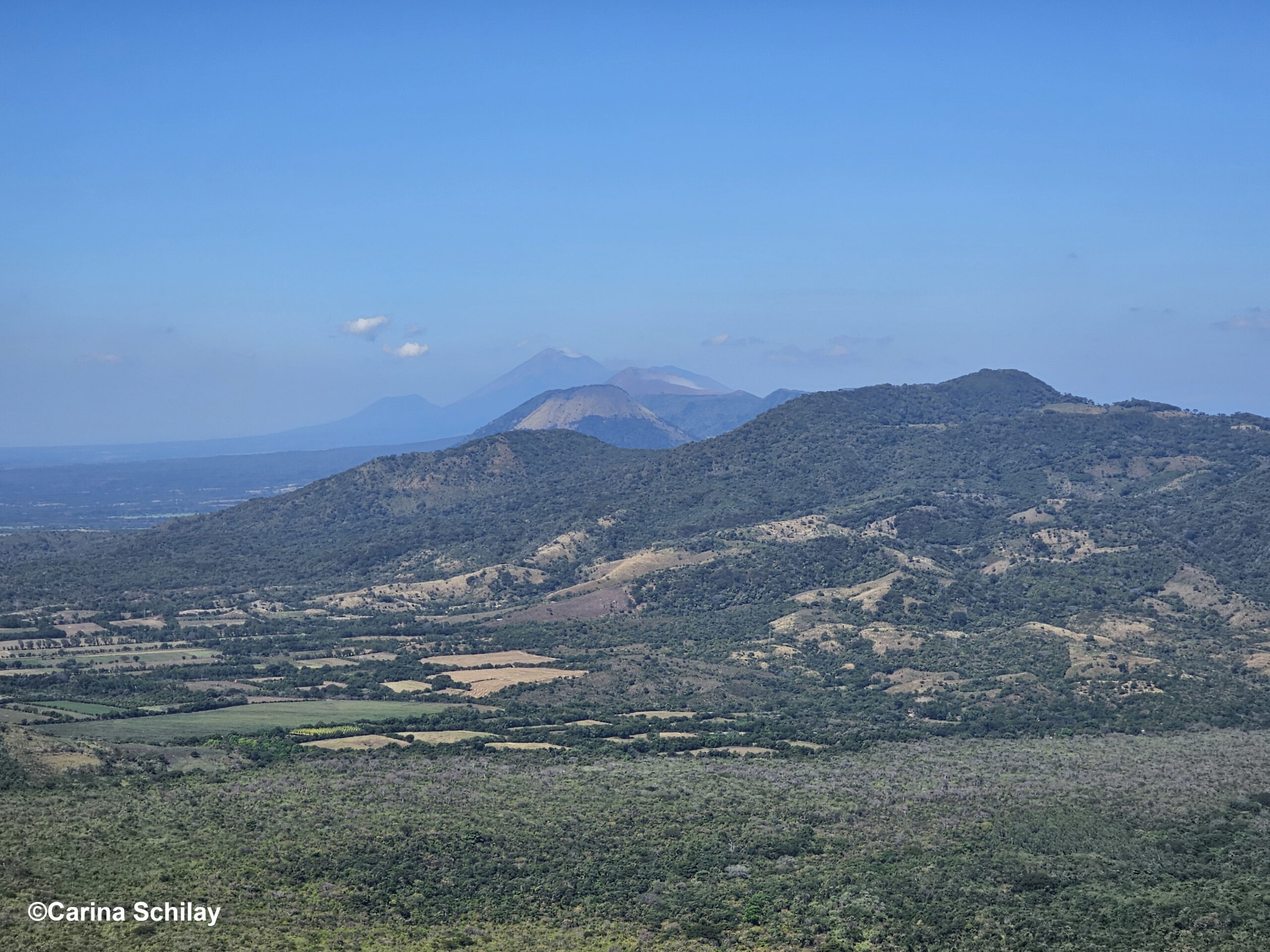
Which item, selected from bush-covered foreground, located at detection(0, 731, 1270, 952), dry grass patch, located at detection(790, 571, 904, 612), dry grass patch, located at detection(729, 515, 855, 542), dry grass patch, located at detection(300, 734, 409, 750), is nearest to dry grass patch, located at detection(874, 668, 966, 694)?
dry grass patch, located at detection(790, 571, 904, 612)

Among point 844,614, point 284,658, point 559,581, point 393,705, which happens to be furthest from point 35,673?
point 844,614

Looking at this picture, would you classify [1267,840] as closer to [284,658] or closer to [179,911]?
[179,911]

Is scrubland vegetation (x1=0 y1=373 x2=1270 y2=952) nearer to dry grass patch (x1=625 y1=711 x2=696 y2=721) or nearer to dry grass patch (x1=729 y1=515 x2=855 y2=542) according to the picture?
dry grass patch (x1=625 y1=711 x2=696 y2=721)

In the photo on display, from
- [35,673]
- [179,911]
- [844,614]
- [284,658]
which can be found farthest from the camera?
[844,614]

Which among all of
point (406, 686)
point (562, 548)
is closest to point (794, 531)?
point (562, 548)

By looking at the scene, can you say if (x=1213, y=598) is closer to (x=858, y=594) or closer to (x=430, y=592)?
(x=858, y=594)

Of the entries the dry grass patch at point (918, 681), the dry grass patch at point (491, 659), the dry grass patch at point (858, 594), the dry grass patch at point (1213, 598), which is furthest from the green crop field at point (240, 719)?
the dry grass patch at point (1213, 598)
